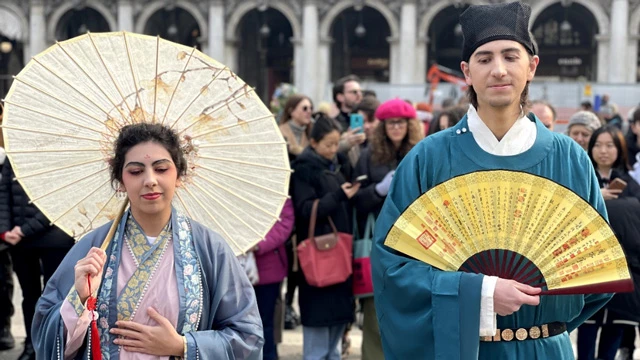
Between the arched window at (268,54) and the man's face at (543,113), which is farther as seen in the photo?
the arched window at (268,54)

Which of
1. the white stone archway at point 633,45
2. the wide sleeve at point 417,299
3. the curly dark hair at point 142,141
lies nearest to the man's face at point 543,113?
the wide sleeve at point 417,299

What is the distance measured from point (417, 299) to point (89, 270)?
3.37ft

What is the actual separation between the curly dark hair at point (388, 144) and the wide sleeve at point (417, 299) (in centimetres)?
278

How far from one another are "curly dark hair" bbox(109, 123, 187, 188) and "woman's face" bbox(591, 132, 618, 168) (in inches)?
145

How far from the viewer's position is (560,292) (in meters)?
2.70

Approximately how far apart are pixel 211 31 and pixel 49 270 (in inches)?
1097

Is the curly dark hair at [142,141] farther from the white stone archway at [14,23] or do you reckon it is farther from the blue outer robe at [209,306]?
the white stone archway at [14,23]

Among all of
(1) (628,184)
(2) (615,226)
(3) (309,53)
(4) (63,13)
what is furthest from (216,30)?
(2) (615,226)

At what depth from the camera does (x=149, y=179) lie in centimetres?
290

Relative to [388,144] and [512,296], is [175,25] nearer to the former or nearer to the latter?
Result: [388,144]

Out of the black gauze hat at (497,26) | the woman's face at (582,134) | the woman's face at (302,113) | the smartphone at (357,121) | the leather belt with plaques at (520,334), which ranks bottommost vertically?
the leather belt with plaques at (520,334)

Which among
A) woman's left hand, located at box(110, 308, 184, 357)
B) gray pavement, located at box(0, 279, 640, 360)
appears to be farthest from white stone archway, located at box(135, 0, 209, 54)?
woman's left hand, located at box(110, 308, 184, 357)

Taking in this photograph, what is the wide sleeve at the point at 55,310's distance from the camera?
9.25 ft

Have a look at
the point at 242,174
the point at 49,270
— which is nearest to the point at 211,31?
the point at 49,270
